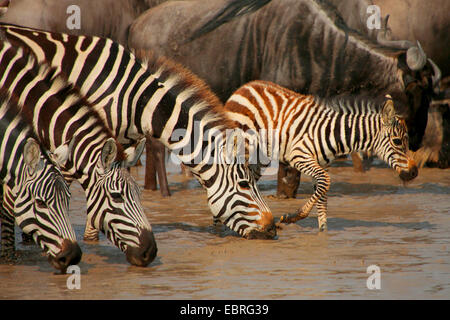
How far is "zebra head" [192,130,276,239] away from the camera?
9.02 m

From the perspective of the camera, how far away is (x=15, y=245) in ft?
30.1

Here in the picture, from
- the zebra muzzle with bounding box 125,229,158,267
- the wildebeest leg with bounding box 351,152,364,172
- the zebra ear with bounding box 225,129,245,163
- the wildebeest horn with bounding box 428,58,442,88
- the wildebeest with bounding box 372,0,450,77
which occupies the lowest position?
the wildebeest leg with bounding box 351,152,364,172

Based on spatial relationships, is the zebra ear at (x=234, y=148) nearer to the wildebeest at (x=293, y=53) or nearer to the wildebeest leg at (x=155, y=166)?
the wildebeest leg at (x=155, y=166)

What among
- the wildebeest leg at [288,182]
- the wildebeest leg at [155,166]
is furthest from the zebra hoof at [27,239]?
the wildebeest leg at [288,182]

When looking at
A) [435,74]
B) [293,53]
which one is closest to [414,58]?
[435,74]

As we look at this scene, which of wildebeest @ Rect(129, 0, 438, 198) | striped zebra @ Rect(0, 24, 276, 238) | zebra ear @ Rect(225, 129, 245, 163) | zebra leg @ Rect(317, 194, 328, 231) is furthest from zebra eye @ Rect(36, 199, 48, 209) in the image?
wildebeest @ Rect(129, 0, 438, 198)

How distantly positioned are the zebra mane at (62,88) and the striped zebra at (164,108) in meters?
0.17

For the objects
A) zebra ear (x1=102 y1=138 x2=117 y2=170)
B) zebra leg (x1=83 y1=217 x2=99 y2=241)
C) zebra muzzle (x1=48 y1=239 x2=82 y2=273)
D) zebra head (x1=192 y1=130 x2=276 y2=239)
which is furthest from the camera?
zebra leg (x1=83 y1=217 x2=99 y2=241)

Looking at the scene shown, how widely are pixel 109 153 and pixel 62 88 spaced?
3.58ft

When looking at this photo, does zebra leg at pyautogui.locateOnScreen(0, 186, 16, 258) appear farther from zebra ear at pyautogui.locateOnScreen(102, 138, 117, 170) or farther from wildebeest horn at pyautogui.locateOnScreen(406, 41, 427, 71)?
wildebeest horn at pyautogui.locateOnScreen(406, 41, 427, 71)

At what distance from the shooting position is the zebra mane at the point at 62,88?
848cm

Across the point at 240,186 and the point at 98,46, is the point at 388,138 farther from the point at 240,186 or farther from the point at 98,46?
the point at 98,46

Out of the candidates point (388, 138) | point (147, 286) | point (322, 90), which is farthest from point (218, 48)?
point (147, 286)
